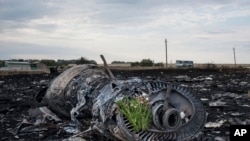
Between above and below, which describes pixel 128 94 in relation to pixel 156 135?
above

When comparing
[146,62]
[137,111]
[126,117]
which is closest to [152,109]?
[137,111]

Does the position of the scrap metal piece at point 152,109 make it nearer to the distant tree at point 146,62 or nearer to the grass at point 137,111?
the grass at point 137,111

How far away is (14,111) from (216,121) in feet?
17.9

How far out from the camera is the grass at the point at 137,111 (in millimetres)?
6289

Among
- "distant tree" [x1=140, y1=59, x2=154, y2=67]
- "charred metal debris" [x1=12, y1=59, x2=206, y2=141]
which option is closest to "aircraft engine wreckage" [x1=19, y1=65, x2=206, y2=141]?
"charred metal debris" [x1=12, y1=59, x2=206, y2=141]

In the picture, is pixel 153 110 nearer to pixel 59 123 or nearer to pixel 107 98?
pixel 107 98

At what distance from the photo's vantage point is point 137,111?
6.36m

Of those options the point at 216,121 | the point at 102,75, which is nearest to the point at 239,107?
the point at 216,121

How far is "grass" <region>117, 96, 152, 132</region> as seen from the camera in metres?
6.29

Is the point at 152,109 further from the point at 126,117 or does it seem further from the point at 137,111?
the point at 126,117

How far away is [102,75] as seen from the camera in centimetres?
888

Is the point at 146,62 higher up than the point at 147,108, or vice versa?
the point at 146,62

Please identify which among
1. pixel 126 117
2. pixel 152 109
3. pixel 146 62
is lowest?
pixel 126 117

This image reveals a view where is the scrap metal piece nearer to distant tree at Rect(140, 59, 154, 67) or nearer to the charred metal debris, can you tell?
the charred metal debris
